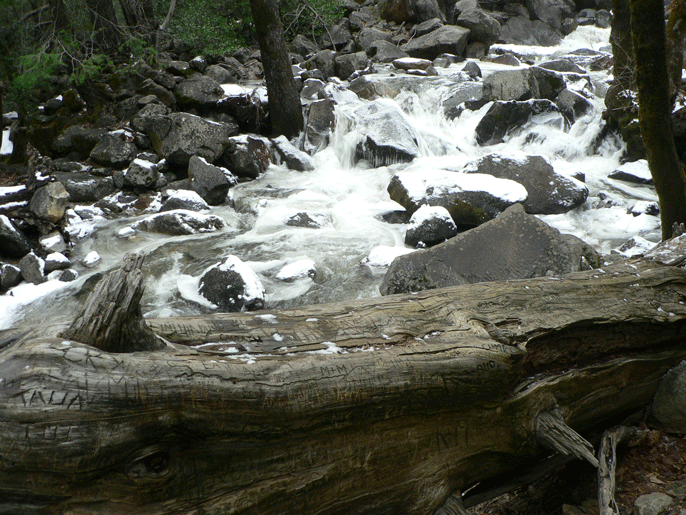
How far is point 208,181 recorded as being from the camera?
8.26 metres

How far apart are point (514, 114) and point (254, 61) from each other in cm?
767

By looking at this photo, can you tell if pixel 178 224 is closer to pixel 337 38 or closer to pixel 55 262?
pixel 55 262

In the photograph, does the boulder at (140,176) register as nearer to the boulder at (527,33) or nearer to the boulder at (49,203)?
Result: the boulder at (49,203)

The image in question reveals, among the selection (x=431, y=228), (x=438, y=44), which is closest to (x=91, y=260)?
(x=431, y=228)

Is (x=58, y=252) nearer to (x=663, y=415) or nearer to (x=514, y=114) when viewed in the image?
(x=663, y=415)

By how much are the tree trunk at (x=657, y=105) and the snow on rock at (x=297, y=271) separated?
3.73m

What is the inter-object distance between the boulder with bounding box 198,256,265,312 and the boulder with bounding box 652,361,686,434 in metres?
3.58

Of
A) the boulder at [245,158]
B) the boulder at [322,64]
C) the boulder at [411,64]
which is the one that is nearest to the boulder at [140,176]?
the boulder at [245,158]

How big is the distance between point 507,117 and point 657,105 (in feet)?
21.7

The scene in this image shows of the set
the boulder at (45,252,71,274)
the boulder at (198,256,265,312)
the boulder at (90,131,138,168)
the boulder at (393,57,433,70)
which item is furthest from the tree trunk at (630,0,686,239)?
the boulder at (393,57,433,70)

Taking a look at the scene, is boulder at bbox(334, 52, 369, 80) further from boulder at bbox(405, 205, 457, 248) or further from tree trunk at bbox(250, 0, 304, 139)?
boulder at bbox(405, 205, 457, 248)

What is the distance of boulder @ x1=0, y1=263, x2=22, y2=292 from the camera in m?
5.55

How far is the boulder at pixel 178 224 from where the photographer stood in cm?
714

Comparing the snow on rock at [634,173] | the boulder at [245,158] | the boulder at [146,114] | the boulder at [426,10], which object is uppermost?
the boulder at [426,10]
